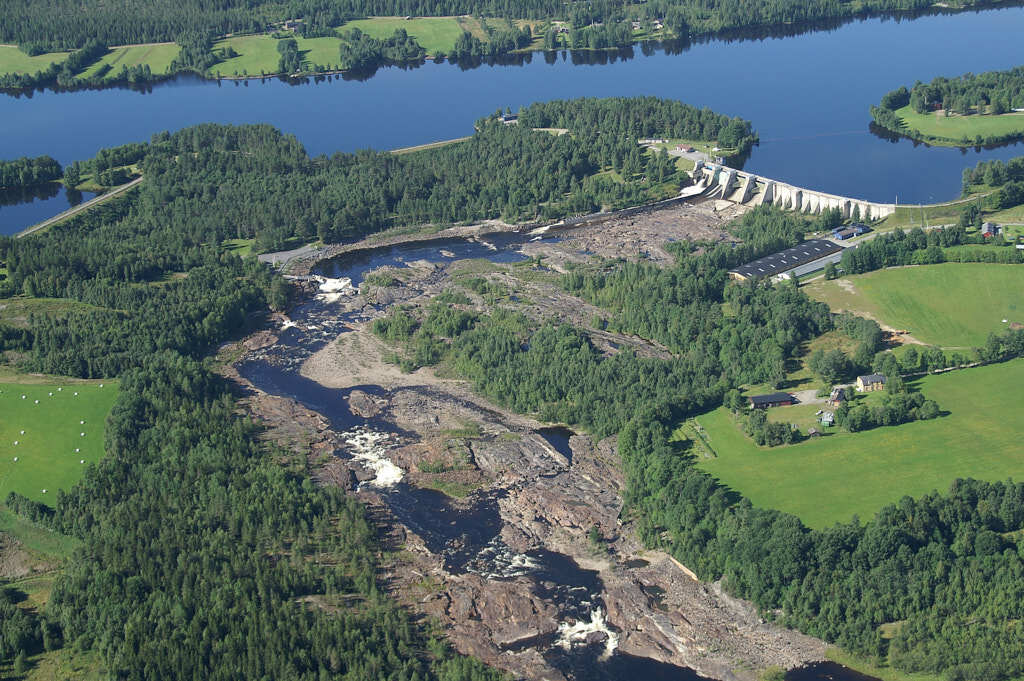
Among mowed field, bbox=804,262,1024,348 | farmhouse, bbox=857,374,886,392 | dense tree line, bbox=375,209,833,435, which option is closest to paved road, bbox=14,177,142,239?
dense tree line, bbox=375,209,833,435

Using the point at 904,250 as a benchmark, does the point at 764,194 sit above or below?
above

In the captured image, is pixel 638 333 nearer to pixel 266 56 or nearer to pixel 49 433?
A: pixel 49 433

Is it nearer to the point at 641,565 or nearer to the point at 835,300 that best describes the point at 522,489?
the point at 641,565

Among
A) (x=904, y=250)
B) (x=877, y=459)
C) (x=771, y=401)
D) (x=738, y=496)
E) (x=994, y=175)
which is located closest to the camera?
(x=738, y=496)

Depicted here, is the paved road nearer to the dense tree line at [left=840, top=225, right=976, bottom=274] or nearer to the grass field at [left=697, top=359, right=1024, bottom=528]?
the grass field at [left=697, top=359, right=1024, bottom=528]

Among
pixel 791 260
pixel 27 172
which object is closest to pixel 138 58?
pixel 27 172

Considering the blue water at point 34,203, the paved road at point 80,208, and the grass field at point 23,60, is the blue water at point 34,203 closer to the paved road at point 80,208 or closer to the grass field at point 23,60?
the paved road at point 80,208

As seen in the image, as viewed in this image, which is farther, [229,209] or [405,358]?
[229,209]
